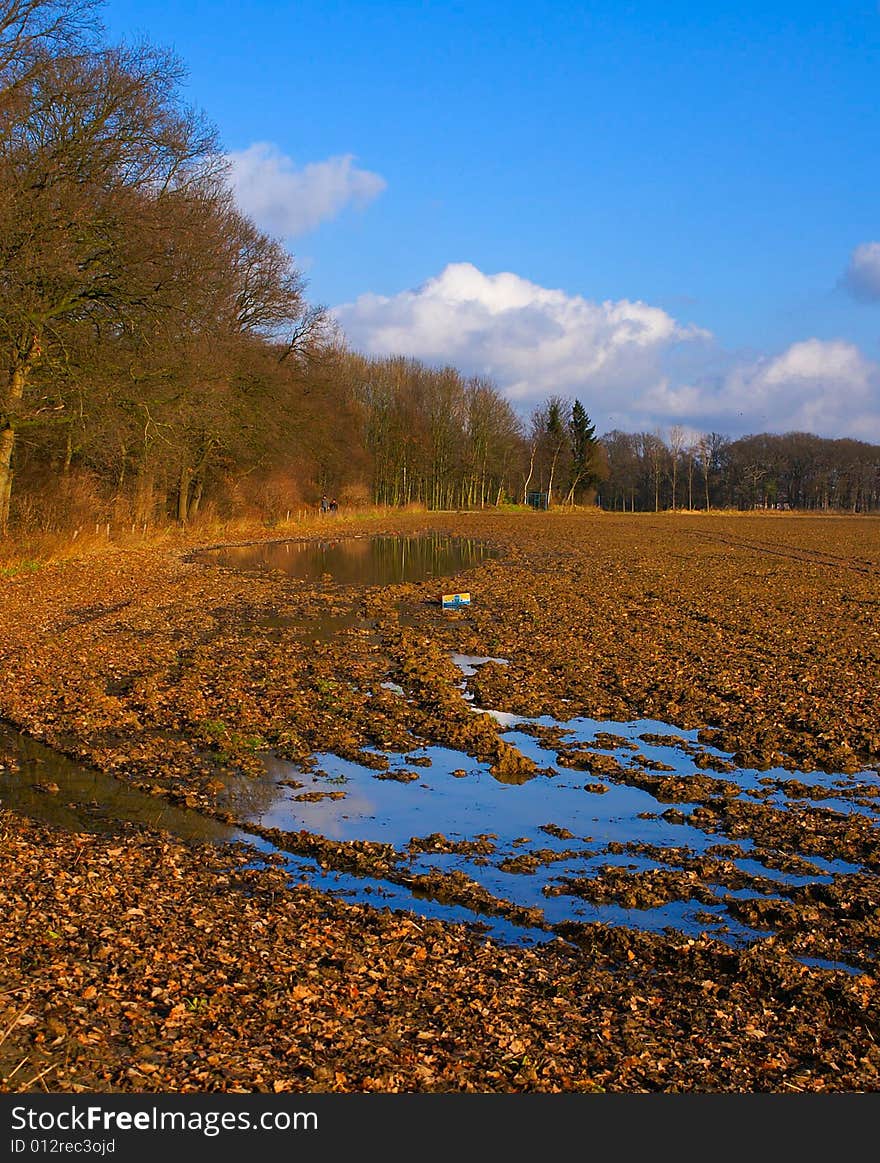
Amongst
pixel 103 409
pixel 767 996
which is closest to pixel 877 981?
pixel 767 996

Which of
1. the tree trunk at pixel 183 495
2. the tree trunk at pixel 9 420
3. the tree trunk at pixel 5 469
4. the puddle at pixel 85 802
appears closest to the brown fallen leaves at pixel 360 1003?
the puddle at pixel 85 802

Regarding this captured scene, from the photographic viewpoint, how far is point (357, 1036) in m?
5.54

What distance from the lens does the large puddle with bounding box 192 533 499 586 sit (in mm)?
33375

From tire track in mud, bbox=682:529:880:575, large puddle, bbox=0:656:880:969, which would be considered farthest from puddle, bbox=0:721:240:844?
tire track in mud, bbox=682:529:880:575

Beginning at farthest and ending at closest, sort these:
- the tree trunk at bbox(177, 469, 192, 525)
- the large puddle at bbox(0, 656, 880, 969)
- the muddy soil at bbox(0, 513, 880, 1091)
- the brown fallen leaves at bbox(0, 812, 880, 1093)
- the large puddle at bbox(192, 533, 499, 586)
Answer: the tree trunk at bbox(177, 469, 192, 525)
the large puddle at bbox(192, 533, 499, 586)
the large puddle at bbox(0, 656, 880, 969)
the muddy soil at bbox(0, 513, 880, 1091)
the brown fallen leaves at bbox(0, 812, 880, 1093)

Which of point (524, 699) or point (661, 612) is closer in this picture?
point (524, 699)

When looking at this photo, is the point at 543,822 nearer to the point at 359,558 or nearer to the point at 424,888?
the point at 424,888

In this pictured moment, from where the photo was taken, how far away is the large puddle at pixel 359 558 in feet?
109

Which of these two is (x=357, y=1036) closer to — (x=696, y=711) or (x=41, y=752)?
(x=41, y=752)

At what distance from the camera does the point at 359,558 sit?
40.2 m

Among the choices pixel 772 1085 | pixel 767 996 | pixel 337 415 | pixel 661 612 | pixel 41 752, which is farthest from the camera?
pixel 337 415

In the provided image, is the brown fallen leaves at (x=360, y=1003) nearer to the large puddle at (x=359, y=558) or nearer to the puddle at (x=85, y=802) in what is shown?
the puddle at (x=85, y=802)

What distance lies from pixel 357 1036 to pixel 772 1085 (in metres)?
2.15

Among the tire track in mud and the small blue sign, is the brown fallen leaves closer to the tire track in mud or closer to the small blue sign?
the small blue sign
